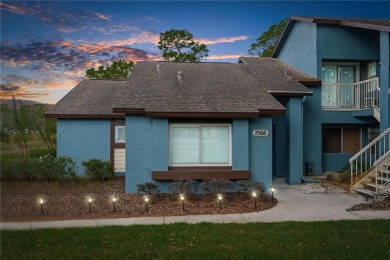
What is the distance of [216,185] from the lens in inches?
412

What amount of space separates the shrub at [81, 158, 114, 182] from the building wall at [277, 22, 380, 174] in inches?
343

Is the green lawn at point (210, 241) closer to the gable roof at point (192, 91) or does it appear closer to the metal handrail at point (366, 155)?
the metal handrail at point (366, 155)

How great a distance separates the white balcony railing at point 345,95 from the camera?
608 inches

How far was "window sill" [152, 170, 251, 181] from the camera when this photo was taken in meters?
10.9

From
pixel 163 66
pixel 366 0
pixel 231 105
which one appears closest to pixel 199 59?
pixel 163 66

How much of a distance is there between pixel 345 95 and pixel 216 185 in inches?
352

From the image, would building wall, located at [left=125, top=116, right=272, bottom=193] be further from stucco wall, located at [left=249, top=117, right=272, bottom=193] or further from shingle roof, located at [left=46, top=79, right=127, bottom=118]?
shingle roof, located at [left=46, top=79, right=127, bottom=118]

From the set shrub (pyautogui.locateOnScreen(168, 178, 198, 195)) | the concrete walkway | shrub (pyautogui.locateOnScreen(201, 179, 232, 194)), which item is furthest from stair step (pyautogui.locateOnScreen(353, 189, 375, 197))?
shrub (pyautogui.locateOnScreen(168, 178, 198, 195))

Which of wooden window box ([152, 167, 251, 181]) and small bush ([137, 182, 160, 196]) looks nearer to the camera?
small bush ([137, 182, 160, 196])

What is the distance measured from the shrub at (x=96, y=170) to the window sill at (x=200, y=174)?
3827mm

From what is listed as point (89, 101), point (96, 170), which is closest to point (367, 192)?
point (96, 170)

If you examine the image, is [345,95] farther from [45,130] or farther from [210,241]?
[45,130]

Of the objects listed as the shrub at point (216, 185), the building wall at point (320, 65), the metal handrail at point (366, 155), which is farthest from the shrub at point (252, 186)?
the building wall at point (320, 65)

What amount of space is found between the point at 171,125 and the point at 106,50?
12.0ft
